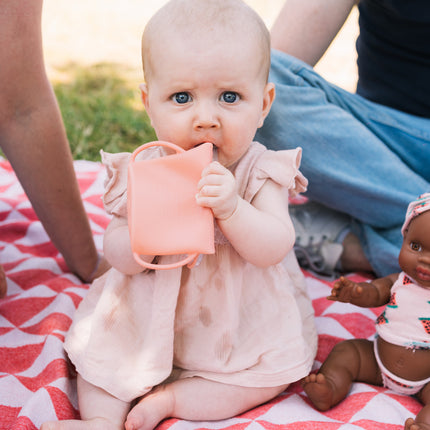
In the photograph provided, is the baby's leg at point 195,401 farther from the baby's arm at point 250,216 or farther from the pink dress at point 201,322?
the baby's arm at point 250,216

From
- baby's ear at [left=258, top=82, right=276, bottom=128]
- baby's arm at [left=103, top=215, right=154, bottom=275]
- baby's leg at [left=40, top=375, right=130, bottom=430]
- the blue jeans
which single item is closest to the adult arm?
the blue jeans

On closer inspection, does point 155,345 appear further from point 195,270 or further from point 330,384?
point 330,384

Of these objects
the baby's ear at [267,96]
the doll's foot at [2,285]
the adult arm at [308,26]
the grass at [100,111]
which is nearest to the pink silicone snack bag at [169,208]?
the baby's ear at [267,96]

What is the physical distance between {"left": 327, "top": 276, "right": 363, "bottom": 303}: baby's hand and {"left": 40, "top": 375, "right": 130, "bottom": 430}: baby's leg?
48 centimetres

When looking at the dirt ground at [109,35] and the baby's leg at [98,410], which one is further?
the dirt ground at [109,35]

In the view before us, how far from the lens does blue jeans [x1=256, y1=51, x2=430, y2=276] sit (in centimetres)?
156

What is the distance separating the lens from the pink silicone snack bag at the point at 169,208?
902 mm

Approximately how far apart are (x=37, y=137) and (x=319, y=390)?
862 millimetres

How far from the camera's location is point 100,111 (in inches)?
109

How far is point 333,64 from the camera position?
3852mm

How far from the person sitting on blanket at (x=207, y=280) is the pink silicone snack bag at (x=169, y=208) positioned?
0.03 metres

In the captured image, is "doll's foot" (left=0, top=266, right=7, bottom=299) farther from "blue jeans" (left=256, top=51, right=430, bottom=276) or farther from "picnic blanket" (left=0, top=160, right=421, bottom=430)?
"blue jeans" (left=256, top=51, right=430, bottom=276)

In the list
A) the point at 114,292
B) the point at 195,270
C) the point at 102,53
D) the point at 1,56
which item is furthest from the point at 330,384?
the point at 102,53

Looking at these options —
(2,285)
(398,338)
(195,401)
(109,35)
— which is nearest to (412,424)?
(398,338)
